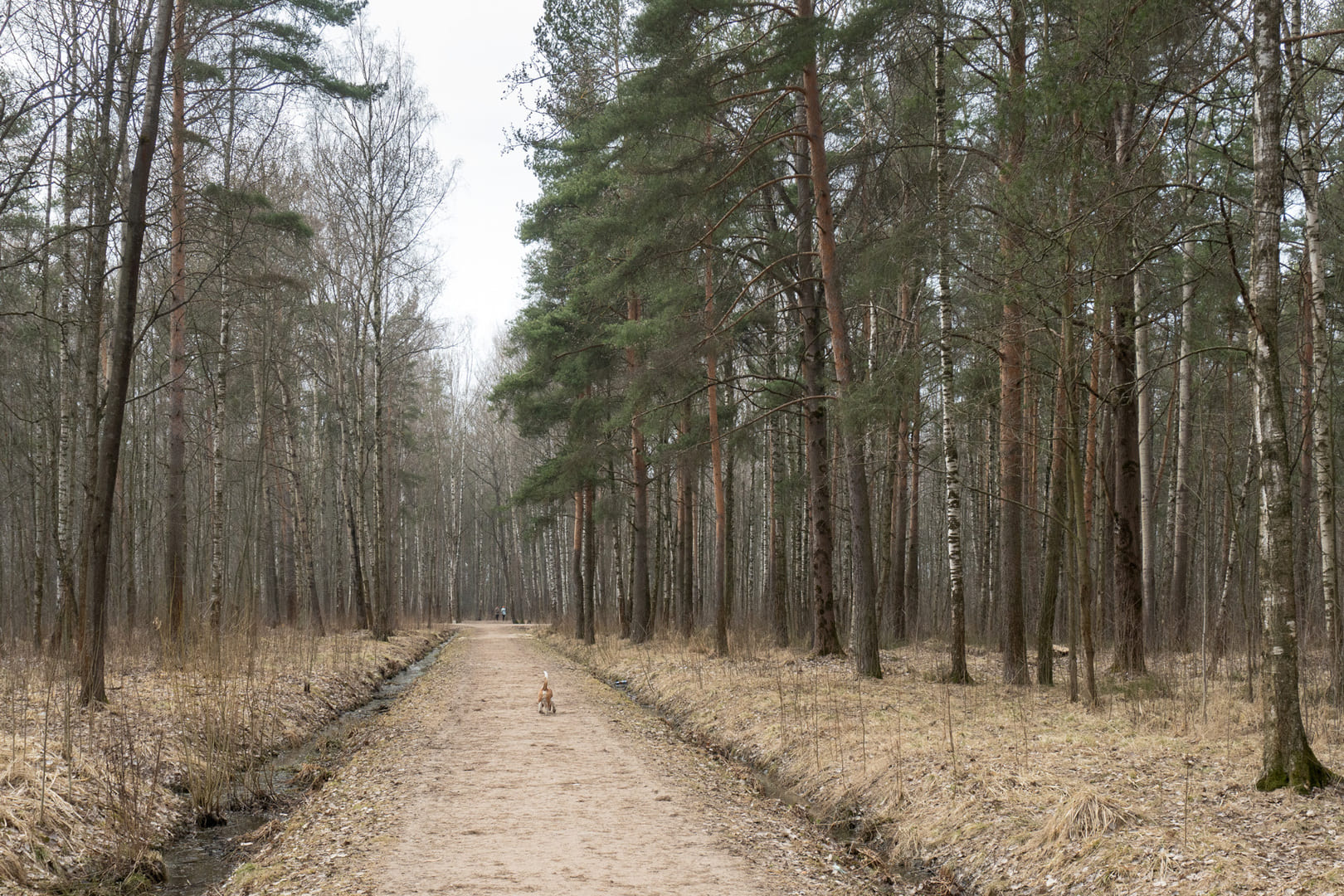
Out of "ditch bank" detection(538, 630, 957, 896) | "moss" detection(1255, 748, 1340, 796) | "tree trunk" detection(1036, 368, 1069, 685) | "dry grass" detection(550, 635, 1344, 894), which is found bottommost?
"ditch bank" detection(538, 630, 957, 896)

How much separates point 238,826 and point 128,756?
100cm

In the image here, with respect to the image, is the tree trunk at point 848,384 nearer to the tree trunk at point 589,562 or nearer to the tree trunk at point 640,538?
the tree trunk at point 640,538

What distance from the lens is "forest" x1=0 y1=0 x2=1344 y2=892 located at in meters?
7.12

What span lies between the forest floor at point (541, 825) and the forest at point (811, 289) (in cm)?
177

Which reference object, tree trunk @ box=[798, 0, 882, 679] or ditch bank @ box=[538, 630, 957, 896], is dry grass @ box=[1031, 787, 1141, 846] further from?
tree trunk @ box=[798, 0, 882, 679]

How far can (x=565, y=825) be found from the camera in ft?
20.0

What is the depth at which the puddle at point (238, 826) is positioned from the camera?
5.36 metres

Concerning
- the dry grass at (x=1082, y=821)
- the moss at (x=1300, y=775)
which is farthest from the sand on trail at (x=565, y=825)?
the moss at (x=1300, y=775)

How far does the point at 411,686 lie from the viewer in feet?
48.8

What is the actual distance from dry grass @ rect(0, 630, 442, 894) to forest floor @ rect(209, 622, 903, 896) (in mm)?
715

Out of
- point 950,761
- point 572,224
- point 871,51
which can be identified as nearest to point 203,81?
point 572,224

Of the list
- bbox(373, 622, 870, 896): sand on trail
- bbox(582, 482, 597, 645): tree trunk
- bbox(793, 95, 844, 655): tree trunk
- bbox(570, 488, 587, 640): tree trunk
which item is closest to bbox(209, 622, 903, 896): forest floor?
bbox(373, 622, 870, 896): sand on trail

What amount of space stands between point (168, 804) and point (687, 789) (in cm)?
375

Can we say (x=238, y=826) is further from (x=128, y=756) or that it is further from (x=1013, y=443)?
(x=1013, y=443)
